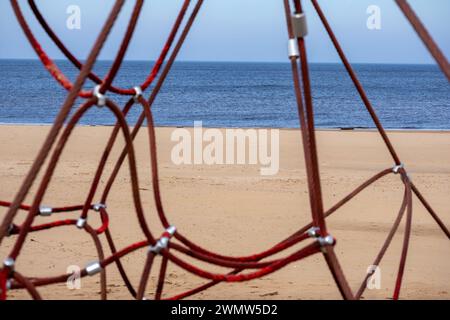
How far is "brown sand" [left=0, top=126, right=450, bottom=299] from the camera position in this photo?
4.08m

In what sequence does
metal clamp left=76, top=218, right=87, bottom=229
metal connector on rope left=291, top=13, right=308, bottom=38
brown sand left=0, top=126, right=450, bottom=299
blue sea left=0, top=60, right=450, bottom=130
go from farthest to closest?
1. blue sea left=0, top=60, right=450, bottom=130
2. brown sand left=0, top=126, right=450, bottom=299
3. metal clamp left=76, top=218, right=87, bottom=229
4. metal connector on rope left=291, top=13, right=308, bottom=38

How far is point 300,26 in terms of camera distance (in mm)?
1897

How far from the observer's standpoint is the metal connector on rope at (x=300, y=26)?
6.22ft

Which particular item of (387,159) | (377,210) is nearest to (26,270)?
(377,210)

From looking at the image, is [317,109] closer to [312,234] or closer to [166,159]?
[166,159]

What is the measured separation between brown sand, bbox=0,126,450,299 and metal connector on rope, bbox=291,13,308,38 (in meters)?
2.16

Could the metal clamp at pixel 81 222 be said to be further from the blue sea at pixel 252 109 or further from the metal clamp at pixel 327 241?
the blue sea at pixel 252 109

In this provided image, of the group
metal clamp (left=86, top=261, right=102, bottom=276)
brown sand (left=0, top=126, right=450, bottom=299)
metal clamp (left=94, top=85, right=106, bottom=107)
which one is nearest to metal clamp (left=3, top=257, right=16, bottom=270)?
metal clamp (left=86, top=261, right=102, bottom=276)

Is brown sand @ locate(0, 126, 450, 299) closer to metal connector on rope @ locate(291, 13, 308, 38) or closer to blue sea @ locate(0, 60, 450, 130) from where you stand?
metal connector on rope @ locate(291, 13, 308, 38)

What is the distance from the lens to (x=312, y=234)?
202cm

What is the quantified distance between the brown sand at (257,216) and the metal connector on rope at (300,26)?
2.16 m

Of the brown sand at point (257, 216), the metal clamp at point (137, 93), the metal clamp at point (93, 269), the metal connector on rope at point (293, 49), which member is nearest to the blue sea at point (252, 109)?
the brown sand at point (257, 216)

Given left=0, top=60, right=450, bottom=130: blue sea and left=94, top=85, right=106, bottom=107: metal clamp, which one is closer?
left=94, top=85, right=106, bottom=107: metal clamp
